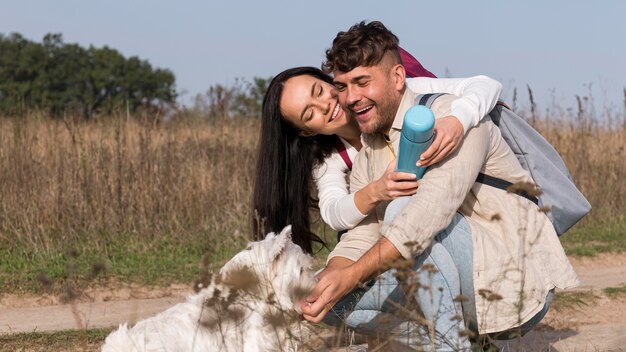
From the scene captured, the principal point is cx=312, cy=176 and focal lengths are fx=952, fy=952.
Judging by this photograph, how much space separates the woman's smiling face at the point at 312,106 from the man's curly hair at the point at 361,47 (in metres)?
0.37

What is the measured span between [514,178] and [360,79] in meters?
0.80

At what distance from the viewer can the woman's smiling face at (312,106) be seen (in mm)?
4672

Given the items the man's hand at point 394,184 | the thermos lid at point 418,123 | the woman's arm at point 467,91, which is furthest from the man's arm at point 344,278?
the woman's arm at point 467,91

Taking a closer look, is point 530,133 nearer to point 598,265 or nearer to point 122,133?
point 598,265

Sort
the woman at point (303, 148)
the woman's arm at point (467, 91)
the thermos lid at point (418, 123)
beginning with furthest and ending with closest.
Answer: the woman at point (303, 148), the woman's arm at point (467, 91), the thermos lid at point (418, 123)

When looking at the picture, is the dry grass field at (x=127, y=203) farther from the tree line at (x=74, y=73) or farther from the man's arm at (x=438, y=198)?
the tree line at (x=74, y=73)

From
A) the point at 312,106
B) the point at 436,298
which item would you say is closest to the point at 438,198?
the point at 436,298

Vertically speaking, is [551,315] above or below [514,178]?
below

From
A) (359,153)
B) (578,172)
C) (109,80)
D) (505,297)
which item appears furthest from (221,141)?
(109,80)

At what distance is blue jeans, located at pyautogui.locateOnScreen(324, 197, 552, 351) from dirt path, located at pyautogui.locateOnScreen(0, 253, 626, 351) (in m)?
1.41

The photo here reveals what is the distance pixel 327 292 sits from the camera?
12.4ft

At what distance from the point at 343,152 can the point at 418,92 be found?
0.59 m

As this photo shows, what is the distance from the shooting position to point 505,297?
13.2 feet

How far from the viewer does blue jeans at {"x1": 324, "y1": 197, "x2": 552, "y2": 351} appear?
382cm
